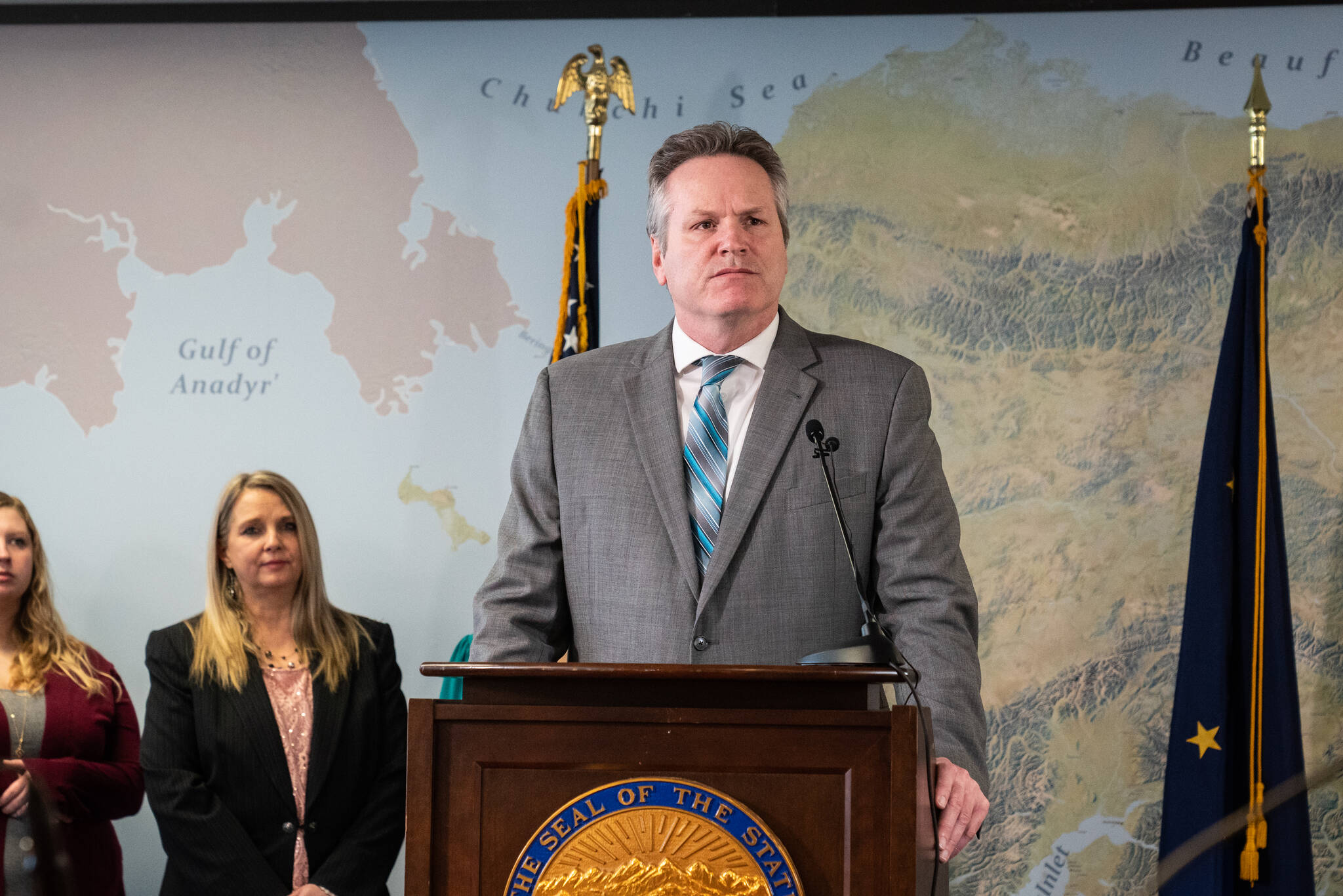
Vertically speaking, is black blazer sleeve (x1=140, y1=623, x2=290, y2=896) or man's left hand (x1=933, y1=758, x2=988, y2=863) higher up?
man's left hand (x1=933, y1=758, x2=988, y2=863)

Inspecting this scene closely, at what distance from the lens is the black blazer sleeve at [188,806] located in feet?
9.37

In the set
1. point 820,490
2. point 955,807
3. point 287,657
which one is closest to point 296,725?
point 287,657

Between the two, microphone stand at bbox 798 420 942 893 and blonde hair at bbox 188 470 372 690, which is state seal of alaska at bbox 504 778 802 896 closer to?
microphone stand at bbox 798 420 942 893

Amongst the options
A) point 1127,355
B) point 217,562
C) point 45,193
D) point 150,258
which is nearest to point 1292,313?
point 1127,355

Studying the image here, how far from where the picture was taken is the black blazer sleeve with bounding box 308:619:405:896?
291 cm

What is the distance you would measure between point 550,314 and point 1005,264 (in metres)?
1.35

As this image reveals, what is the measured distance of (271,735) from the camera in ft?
9.82

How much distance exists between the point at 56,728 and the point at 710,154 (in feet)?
7.40

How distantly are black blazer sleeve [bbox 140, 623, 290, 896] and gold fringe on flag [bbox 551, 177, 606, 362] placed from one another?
50.9 inches

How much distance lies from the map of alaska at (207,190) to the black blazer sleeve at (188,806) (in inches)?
42.3

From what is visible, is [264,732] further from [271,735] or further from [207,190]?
[207,190]

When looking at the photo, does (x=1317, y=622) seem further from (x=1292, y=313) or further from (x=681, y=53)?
(x=681, y=53)

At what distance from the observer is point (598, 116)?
3.40 m

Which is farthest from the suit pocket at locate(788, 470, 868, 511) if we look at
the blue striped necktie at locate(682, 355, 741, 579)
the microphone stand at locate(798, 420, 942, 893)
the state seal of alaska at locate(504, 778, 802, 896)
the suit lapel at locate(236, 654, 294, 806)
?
the suit lapel at locate(236, 654, 294, 806)
